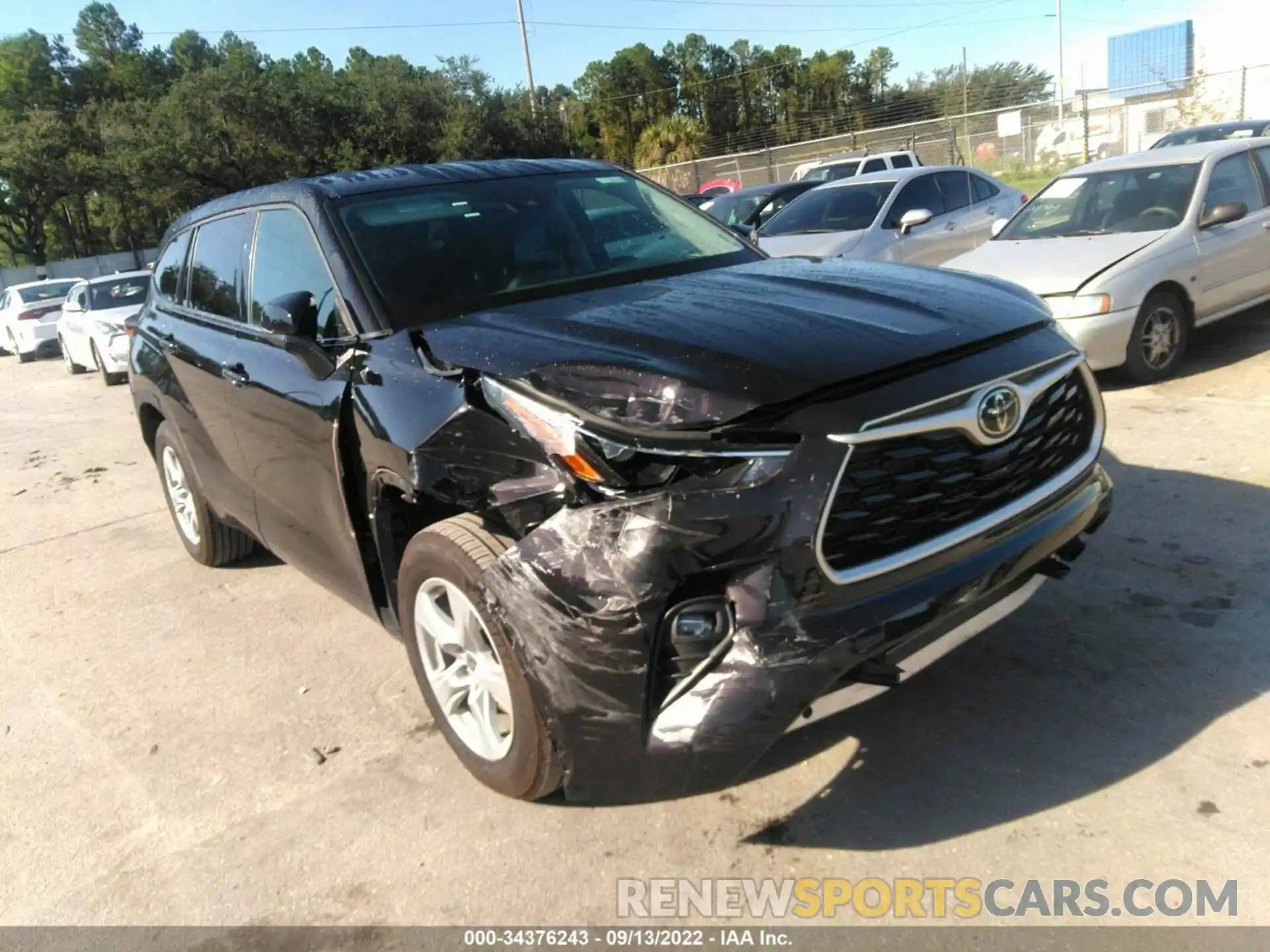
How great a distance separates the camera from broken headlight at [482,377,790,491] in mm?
2416

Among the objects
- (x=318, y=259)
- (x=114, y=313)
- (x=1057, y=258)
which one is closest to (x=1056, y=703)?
(x=318, y=259)

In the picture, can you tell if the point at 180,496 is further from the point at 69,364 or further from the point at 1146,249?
the point at 69,364

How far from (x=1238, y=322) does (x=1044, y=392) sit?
7244 millimetres

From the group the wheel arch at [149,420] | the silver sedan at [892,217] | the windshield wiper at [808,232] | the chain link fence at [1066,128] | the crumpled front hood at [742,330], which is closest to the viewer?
the crumpled front hood at [742,330]

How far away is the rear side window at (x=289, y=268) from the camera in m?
3.56

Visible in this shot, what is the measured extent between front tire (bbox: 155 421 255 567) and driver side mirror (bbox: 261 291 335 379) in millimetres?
1845

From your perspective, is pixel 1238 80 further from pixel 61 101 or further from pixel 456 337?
pixel 61 101

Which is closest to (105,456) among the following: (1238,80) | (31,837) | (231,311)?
(231,311)

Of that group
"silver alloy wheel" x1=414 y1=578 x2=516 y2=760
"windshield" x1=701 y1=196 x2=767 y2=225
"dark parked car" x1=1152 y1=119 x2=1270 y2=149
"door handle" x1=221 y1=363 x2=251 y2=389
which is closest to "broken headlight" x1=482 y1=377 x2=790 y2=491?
"silver alloy wheel" x1=414 y1=578 x2=516 y2=760

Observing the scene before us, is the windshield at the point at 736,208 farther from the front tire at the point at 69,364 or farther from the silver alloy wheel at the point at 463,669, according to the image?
the silver alloy wheel at the point at 463,669

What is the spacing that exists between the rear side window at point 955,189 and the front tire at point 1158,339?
169 inches

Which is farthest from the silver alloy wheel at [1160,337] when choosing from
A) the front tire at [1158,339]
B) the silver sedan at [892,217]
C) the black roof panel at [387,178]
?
the black roof panel at [387,178]

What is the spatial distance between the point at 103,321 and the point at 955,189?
11.7 metres

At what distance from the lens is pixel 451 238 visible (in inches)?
147
